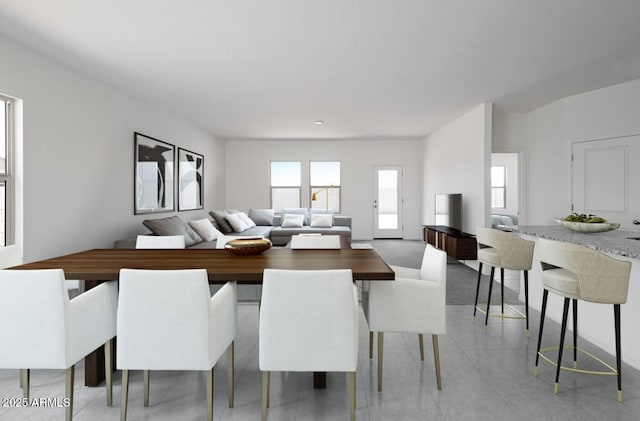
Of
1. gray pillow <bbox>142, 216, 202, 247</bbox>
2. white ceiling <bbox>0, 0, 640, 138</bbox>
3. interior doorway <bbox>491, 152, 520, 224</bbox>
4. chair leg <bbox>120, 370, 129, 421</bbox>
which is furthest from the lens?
interior doorway <bbox>491, 152, 520, 224</bbox>

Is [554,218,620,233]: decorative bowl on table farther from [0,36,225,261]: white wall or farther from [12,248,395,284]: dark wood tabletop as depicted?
[0,36,225,261]: white wall

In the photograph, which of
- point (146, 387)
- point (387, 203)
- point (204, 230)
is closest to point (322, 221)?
point (387, 203)

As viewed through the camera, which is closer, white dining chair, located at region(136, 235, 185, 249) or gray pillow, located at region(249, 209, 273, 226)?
white dining chair, located at region(136, 235, 185, 249)

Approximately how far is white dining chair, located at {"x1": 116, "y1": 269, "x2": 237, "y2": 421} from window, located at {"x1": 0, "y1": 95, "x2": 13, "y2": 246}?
7.60 ft

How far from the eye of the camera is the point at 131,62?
3674mm

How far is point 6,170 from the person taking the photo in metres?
3.13

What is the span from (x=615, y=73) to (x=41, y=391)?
6.26 meters

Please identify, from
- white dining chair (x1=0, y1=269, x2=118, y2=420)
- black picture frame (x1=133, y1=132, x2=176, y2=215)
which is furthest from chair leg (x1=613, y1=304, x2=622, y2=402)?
black picture frame (x1=133, y1=132, x2=176, y2=215)

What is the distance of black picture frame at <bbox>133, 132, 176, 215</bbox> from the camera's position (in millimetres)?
4973

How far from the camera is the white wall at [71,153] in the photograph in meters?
3.24

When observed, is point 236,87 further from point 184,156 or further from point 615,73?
point 615,73

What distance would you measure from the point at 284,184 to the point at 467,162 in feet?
15.6

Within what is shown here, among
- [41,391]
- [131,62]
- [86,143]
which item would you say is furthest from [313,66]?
[41,391]

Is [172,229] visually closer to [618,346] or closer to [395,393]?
[395,393]
